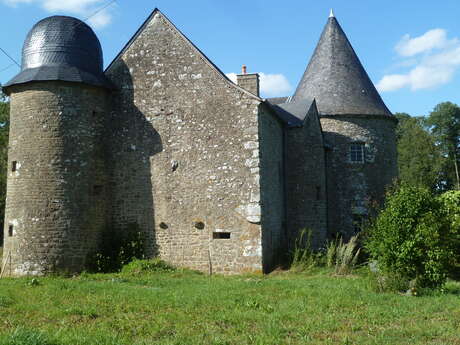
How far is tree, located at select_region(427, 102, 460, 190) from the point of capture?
40656mm

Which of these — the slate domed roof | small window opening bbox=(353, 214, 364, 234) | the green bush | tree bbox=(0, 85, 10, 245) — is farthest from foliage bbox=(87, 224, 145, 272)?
tree bbox=(0, 85, 10, 245)

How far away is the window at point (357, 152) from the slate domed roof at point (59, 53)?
9.97 metres

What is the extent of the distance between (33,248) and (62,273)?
1.04 m

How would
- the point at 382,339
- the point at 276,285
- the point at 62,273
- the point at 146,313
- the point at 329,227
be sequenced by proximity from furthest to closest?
the point at 329,227, the point at 62,273, the point at 276,285, the point at 146,313, the point at 382,339

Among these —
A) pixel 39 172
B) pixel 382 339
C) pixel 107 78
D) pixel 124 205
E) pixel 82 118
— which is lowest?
pixel 382 339

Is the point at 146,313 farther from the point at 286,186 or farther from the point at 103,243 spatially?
the point at 286,186

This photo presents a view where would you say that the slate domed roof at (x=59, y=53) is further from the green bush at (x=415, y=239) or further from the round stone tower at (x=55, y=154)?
the green bush at (x=415, y=239)

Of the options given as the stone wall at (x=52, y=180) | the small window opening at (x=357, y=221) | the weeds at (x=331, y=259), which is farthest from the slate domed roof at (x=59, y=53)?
the small window opening at (x=357, y=221)

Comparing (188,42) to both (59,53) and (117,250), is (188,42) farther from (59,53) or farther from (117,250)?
(117,250)

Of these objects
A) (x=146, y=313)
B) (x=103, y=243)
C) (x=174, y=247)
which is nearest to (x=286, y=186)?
(x=174, y=247)

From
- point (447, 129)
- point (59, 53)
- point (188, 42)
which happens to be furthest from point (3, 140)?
point (447, 129)

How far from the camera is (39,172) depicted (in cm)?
1341

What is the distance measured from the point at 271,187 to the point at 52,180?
644 centimetres

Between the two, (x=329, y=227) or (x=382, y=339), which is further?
(x=329, y=227)
